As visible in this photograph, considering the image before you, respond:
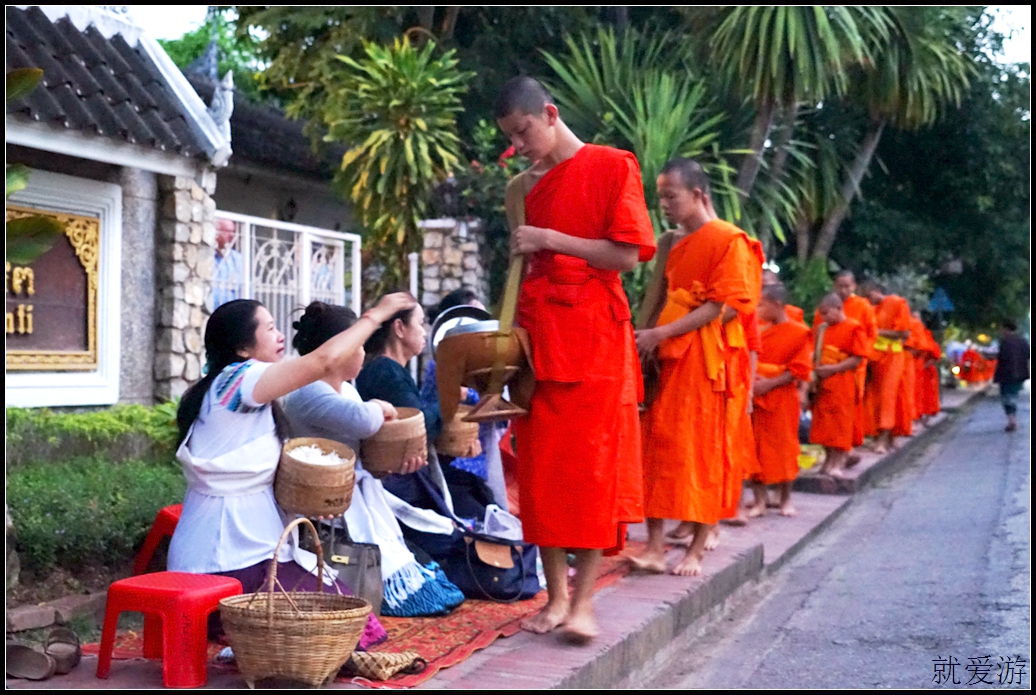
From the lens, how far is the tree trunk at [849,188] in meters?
19.1

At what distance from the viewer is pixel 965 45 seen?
21250 millimetres

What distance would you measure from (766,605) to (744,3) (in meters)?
9.84

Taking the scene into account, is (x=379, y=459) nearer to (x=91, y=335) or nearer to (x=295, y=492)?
(x=295, y=492)

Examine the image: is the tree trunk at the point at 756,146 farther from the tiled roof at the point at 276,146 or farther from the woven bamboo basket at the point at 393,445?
the woven bamboo basket at the point at 393,445

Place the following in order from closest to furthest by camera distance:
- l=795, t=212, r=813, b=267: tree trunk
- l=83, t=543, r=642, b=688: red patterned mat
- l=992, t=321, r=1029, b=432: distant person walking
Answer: l=83, t=543, r=642, b=688: red patterned mat
l=992, t=321, r=1029, b=432: distant person walking
l=795, t=212, r=813, b=267: tree trunk

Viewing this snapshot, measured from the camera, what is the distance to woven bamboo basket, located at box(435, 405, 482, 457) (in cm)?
545

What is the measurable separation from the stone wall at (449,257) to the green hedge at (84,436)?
556cm

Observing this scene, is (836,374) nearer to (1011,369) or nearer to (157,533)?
(157,533)

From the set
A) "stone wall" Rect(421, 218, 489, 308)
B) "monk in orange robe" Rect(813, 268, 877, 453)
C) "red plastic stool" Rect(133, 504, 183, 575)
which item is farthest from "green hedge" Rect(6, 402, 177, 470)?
"monk in orange robe" Rect(813, 268, 877, 453)

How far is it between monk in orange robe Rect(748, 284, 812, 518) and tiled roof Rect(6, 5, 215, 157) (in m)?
4.23

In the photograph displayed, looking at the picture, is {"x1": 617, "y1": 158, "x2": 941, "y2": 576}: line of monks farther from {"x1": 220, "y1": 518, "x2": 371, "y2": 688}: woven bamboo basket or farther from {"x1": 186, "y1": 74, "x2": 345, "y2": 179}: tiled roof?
{"x1": 186, "y1": 74, "x2": 345, "y2": 179}: tiled roof

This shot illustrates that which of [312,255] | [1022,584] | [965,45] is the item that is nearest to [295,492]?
[1022,584]

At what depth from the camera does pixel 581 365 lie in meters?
4.59

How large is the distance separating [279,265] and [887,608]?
233 inches
